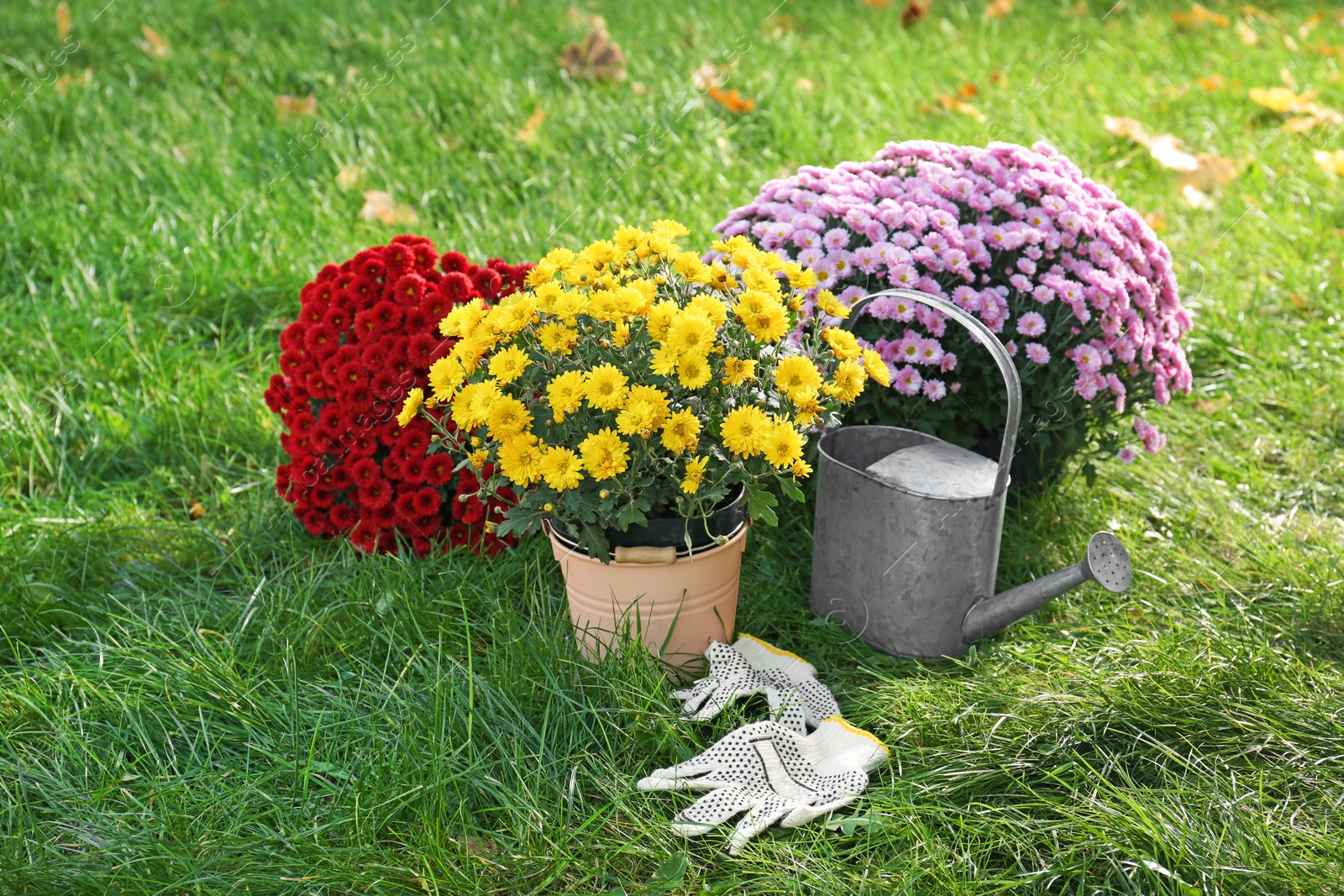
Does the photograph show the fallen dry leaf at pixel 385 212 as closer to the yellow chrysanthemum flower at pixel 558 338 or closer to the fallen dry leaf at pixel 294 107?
the fallen dry leaf at pixel 294 107

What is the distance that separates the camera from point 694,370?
1.82 m

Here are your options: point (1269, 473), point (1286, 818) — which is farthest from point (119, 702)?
point (1269, 473)

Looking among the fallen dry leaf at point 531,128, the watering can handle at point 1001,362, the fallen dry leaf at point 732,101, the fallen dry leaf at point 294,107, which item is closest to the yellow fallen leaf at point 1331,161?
the fallen dry leaf at point 732,101

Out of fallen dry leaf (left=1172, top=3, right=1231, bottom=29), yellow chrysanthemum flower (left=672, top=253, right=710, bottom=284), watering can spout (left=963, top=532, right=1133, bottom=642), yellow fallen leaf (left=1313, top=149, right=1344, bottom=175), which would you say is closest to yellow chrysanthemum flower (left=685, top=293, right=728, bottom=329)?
yellow chrysanthemum flower (left=672, top=253, right=710, bottom=284)

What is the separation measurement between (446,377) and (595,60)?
306 cm

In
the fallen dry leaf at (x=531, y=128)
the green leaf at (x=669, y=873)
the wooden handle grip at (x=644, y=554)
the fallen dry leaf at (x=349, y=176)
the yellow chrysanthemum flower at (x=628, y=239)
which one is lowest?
the green leaf at (x=669, y=873)

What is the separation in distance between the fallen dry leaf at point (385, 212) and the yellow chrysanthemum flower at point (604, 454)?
2.22 meters

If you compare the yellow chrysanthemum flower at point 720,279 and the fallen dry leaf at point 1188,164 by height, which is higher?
the yellow chrysanthemum flower at point 720,279

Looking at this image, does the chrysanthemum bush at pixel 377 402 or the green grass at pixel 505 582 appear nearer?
the green grass at pixel 505 582

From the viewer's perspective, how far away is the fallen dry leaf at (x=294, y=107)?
4.28m

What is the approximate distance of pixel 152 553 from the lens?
255cm

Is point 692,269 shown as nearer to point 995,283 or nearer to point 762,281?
point 762,281

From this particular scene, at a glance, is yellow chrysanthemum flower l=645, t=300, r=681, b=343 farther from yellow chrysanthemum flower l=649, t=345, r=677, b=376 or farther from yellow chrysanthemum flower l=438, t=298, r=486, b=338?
yellow chrysanthemum flower l=438, t=298, r=486, b=338

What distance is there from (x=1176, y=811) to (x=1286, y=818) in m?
0.18
